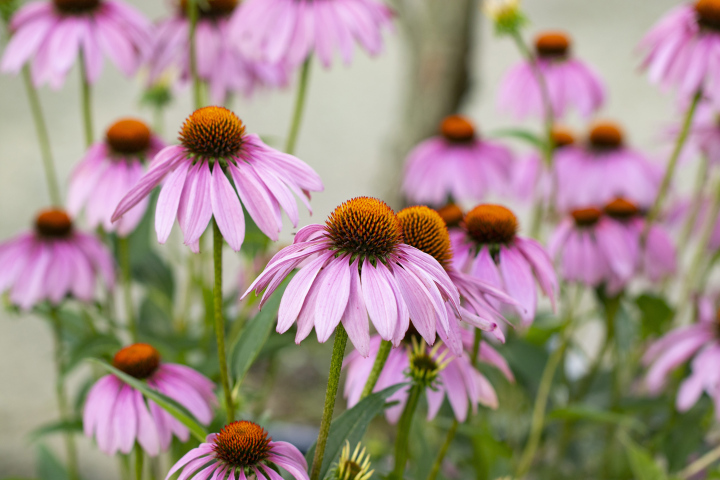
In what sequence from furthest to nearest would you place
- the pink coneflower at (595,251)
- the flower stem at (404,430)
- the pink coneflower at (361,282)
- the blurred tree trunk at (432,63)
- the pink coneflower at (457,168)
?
the blurred tree trunk at (432,63)
the pink coneflower at (457,168)
the pink coneflower at (595,251)
the flower stem at (404,430)
the pink coneflower at (361,282)

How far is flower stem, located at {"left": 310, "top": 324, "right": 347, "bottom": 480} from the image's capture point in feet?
1.22

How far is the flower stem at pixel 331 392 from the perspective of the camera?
37 cm

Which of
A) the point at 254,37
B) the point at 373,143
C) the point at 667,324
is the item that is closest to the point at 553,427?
the point at 667,324

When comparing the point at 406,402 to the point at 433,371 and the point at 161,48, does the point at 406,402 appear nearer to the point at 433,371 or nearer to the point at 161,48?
the point at 433,371

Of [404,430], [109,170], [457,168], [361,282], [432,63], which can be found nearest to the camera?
[361,282]

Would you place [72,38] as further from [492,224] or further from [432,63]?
[432,63]

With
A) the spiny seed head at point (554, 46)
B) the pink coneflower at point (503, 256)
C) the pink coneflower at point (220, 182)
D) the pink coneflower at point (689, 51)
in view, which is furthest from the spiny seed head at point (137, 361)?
the spiny seed head at point (554, 46)

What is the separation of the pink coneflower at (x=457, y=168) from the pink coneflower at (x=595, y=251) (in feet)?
0.59

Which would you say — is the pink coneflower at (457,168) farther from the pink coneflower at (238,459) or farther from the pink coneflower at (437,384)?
the pink coneflower at (238,459)

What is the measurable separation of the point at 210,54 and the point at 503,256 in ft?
1.72

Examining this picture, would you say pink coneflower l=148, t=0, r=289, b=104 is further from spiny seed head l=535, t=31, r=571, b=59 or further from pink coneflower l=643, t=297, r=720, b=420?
pink coneflower l=643, t=297, r=720, b=420

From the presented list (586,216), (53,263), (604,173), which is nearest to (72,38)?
(53,263)

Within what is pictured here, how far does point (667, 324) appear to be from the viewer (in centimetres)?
98

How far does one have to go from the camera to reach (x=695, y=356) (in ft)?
2.48
